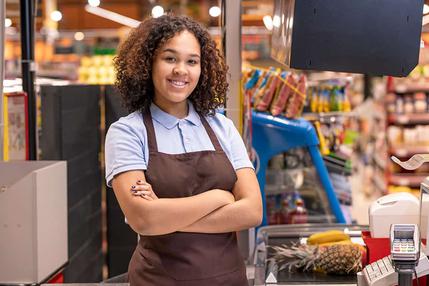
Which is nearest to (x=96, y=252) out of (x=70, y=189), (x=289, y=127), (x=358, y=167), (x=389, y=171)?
(x=70, y=189)

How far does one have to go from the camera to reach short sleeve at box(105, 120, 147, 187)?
2.52 metres

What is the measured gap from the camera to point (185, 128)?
265 cm

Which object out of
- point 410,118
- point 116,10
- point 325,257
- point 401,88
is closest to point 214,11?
point 325,257

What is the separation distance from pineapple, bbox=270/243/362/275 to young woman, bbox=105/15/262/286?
633 mm

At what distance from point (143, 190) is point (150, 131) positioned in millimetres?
222

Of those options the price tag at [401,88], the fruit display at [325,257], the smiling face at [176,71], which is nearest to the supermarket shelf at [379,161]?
the price tag at [401,88]

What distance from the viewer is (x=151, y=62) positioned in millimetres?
2693

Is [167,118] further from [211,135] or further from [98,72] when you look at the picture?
[98,72]

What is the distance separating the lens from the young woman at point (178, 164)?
8.24ft

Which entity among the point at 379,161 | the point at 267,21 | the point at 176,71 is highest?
the point at 267,21

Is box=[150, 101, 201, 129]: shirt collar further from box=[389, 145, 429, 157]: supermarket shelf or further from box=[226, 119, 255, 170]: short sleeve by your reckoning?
box=[389, 145, 429, 157]: supermarket shelf

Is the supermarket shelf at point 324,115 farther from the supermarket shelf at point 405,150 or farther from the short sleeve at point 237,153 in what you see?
the supermarket shelf at point 405,150

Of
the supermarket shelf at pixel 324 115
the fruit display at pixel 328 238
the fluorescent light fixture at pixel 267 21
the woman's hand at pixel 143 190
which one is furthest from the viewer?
the supermarket shelf at pixel 324 115

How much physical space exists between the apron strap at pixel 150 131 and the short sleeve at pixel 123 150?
1.0 inches
